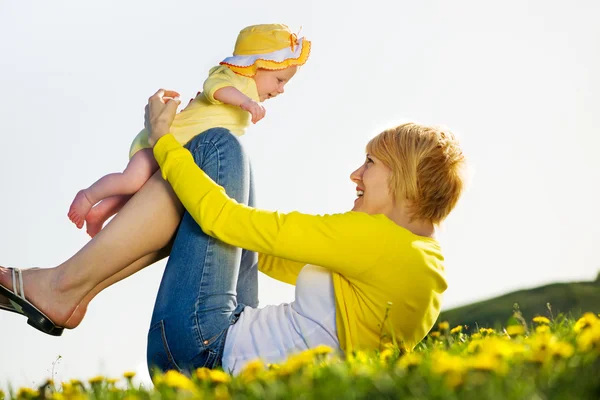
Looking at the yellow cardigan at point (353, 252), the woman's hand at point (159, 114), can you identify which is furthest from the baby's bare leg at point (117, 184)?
the yellow cardigan at point (353, 252)

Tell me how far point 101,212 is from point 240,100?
830mm

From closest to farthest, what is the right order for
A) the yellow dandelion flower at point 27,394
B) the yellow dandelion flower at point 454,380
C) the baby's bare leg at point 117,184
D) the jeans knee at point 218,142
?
the yellow dandelion flower at point 454,380
the yellow dandelion flower at point 27,394
the jeans knee at point 218,142
the baby's bare leg at point 117,184

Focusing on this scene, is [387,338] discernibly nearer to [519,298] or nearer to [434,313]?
[434,313]

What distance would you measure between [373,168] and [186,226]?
69cm

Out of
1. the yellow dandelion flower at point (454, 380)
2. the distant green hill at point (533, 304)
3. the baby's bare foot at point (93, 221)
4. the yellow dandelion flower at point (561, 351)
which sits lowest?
the distant green hill at point (533, 304)

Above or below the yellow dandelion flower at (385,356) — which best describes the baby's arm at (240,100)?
above

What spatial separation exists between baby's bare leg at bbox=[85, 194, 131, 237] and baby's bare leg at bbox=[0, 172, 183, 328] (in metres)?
0.53

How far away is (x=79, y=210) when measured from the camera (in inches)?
132

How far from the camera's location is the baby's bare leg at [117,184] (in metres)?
3.30

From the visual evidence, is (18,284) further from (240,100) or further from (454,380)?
(454,380)

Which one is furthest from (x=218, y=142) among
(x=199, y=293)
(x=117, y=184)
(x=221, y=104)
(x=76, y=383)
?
(x=76, y=383)

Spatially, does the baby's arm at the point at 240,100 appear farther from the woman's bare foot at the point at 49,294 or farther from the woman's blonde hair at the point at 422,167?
the woman's bare foot at the point at 49,294

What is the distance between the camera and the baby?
130 inches

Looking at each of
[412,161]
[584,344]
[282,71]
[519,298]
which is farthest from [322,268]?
[519,298]
